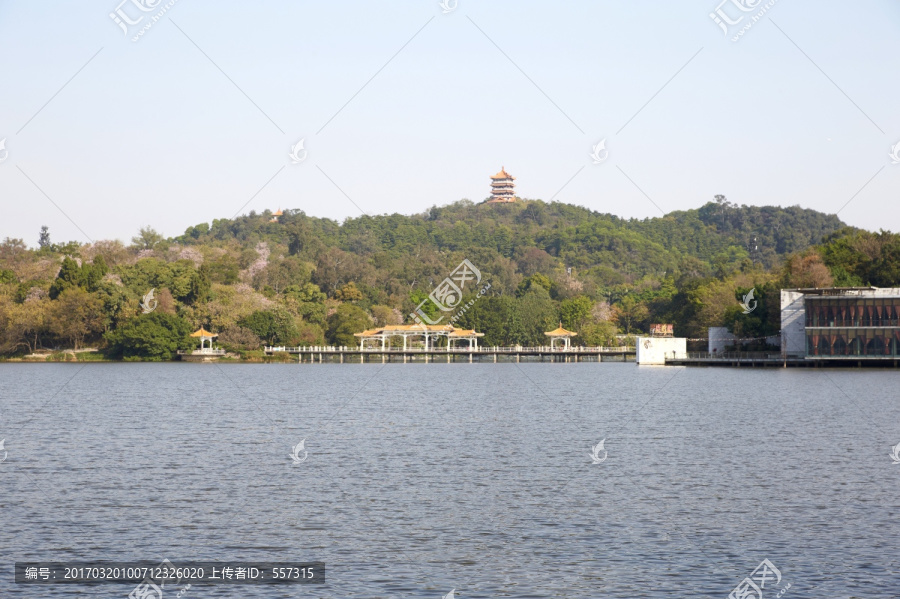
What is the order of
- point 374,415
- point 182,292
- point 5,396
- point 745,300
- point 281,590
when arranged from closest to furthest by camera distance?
point 281,590
point 374,415
point 5,396
point 745,300
point 182,292

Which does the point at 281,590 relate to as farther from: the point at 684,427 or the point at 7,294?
the point at 7,294

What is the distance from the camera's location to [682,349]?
93500 millimetres

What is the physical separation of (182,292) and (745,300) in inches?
2181

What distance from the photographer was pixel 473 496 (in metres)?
22.5

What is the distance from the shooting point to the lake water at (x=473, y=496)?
16.3m

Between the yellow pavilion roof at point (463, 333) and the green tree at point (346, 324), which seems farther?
the green tree at point (346, 324)

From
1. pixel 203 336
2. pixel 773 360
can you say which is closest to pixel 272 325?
pixel 203 336

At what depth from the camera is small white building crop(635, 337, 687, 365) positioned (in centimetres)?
9331

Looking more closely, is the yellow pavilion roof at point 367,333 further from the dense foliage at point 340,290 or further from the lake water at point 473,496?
the lake water at point 473,496

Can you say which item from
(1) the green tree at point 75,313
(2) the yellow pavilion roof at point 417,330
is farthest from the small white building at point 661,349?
(1) the green tree at point 75,313

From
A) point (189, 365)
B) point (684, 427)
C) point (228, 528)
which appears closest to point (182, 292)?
point (189, 365)

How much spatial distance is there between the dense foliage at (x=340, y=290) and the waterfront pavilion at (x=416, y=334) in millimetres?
2790

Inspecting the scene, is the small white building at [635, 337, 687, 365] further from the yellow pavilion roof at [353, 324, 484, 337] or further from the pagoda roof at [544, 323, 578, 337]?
the yellow pavilion roof at [353, 324, 484, 337]

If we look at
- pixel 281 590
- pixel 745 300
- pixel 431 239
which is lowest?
pixel 281 590
